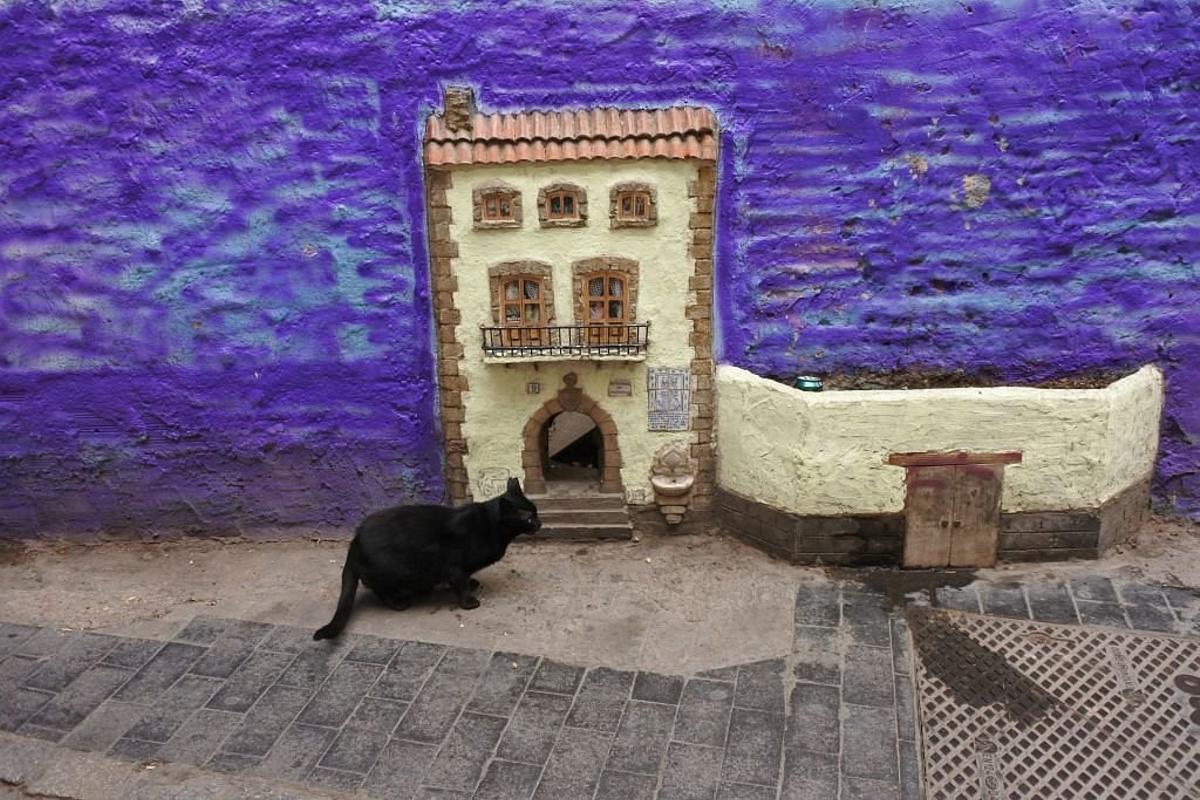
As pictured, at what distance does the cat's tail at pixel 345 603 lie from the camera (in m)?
7.09

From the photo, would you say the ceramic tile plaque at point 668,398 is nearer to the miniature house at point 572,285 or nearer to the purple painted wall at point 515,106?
Answer: the miniature house at point 572,285

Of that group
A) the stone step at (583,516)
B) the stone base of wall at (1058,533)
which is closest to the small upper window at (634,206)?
the stone step at (583,516)

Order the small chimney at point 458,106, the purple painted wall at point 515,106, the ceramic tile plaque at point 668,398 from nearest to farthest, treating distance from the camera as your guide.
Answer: the purple painted wall at point 515,106, the small chimney at point 458,106, the ceramic tile plaque at point 668,398

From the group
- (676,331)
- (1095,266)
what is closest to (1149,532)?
(1095,266)

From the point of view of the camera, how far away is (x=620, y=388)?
327 inches

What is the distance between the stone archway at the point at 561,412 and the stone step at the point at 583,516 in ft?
0.67

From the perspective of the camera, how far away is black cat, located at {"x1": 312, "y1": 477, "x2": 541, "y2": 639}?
7211 millimetres

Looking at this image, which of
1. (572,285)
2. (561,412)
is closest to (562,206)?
(572,285)

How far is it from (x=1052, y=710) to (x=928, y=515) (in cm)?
201

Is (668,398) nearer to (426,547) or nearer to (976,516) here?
(426,547)

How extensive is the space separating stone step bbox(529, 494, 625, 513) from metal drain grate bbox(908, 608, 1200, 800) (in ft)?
8.94

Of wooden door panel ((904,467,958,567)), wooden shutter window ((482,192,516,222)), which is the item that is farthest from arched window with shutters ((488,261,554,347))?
wooden door panel ((904,467,958,567))

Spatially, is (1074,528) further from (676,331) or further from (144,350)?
(144,350)

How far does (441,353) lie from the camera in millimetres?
8242
